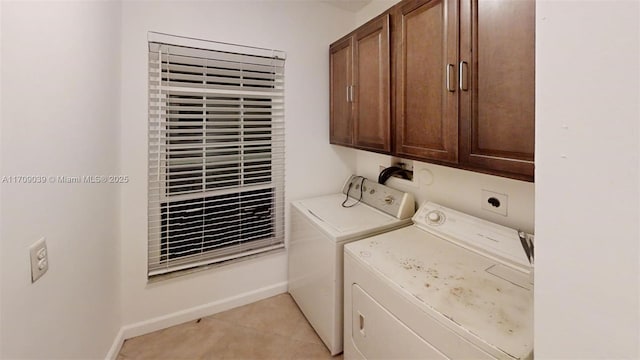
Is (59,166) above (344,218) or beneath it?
above

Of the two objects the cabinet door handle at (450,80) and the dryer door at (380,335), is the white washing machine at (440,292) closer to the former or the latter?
the dryer door at (380,335)

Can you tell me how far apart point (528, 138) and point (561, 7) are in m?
0.80

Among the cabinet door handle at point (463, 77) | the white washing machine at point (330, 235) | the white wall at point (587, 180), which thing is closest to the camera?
the white wall at point (587, 180)

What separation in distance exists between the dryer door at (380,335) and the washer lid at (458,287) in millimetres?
66

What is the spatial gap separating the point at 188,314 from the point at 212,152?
3.96 ft

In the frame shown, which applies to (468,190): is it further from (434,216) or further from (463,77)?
(463,77)

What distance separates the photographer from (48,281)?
1.02 metres

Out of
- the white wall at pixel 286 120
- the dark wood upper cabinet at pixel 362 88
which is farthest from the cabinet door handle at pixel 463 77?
the white wall at pixel 286 120

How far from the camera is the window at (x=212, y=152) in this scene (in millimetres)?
1905

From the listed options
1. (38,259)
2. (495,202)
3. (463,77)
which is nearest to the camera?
(38,259)

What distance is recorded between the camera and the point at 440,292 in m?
1.15

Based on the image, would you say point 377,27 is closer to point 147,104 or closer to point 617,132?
point 147,104

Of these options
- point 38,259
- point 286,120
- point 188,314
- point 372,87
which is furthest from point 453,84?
point 188,314

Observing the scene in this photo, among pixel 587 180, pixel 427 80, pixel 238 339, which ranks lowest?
pixel 238 339
